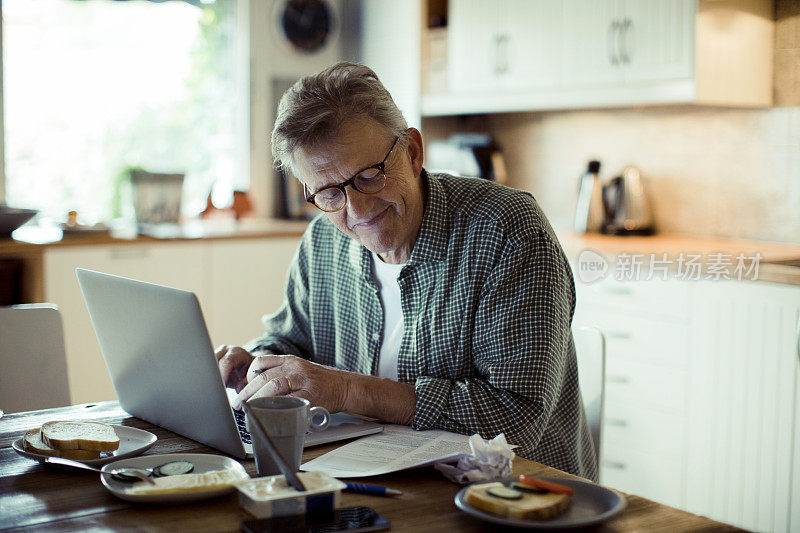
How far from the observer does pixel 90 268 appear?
3.57 m

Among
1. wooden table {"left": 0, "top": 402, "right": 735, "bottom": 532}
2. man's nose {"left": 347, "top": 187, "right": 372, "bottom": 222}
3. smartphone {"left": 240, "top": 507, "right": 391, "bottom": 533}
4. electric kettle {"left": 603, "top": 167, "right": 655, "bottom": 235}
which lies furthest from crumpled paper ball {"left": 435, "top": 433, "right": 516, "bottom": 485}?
electric kettle {"left": 603, "top": 167, "right": 655, "bottom": 235}

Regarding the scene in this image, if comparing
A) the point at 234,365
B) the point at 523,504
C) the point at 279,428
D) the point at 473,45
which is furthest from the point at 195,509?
the point at 473,45

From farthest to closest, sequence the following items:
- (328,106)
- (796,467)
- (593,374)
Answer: (796,467), (593,374), (328,106)

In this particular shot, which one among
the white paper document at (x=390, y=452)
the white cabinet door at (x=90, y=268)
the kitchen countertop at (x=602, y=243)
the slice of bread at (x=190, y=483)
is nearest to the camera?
the slice of bread at (x=190, y=483)

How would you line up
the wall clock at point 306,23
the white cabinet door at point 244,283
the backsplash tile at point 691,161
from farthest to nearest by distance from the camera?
1. the wall clock at point 306,23
2. the white cabinet door at point 244,283
3. the backsplash tile at point 691,161

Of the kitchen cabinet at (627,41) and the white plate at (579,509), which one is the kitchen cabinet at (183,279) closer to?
the kitchen cabinet at (627,41)

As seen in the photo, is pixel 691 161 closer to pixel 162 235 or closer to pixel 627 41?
pixel 627 41

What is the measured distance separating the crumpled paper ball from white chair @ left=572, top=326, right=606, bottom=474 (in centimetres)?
61

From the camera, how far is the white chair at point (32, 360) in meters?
1.87

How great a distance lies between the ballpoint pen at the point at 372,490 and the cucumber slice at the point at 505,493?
0.44ft

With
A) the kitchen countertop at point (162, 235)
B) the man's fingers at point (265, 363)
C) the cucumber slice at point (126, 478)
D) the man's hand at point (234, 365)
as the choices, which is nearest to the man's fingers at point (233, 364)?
the man's hand at point (234, 365)

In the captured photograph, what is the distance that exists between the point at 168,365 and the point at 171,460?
17 centimetres

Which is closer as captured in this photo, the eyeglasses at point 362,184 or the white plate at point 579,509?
the white plate at point 579,509

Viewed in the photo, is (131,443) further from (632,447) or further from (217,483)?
(632,447)
